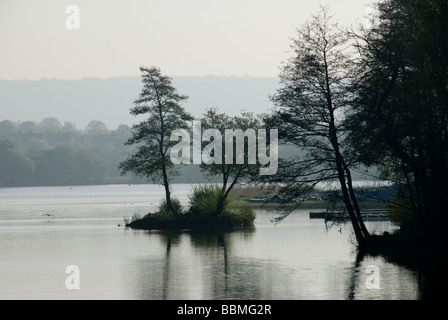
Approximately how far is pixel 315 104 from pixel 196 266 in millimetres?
12613

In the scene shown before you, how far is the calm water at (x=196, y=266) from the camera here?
1350 inches

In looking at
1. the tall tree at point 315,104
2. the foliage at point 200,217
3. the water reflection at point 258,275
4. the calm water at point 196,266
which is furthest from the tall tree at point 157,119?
the tall tree at point 315,104

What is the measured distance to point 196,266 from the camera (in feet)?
147

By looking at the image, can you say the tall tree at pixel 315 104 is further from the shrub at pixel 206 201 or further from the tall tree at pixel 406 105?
the shrub at pixel 206 201

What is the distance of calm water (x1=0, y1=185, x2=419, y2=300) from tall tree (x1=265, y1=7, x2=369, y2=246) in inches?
215

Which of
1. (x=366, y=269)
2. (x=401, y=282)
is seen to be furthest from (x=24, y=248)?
(x=401, y=282)

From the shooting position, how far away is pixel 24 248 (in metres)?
57.8

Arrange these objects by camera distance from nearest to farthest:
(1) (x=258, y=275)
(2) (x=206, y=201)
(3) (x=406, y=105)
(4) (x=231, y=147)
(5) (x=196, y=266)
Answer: (1) (x=258, y=275) < (3) (x=406, y=105) < (5) (x=196, y=266) < (2) (x=206, y=201) < (4) (x=231, y=147)

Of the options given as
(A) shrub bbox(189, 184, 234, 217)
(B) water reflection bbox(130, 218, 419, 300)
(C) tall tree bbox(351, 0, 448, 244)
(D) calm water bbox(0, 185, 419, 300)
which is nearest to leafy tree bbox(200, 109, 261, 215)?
(A) shrub bbox(189, 184, 234, 217)

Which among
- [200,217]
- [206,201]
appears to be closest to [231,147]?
[206,201]

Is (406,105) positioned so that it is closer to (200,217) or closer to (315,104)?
(315,104)

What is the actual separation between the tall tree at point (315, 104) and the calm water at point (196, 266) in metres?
5.47
